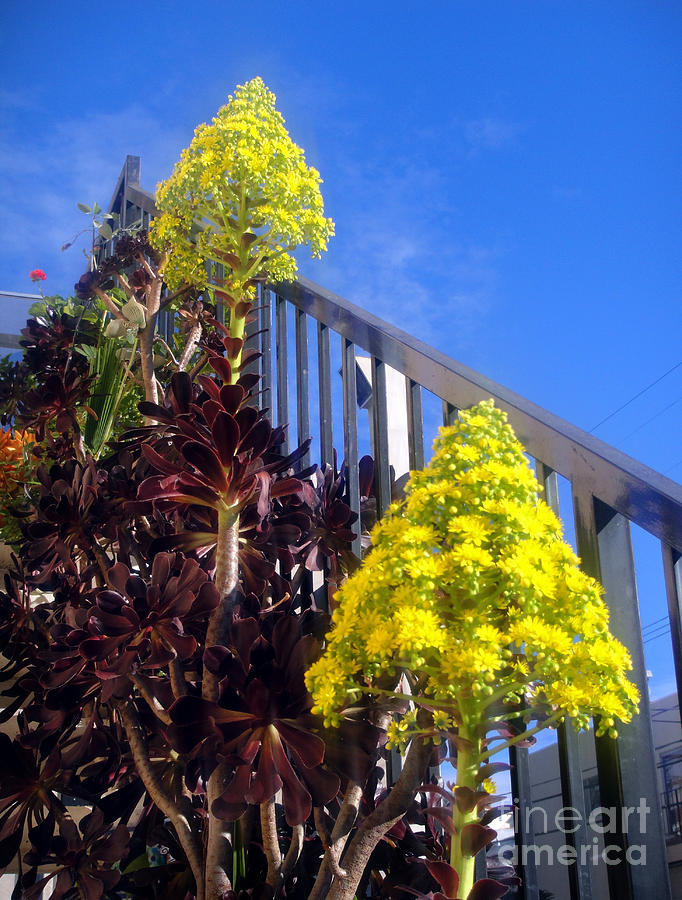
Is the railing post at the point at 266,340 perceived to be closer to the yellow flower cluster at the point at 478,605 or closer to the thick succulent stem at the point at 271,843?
the thick succulent stem at the point at 271,843

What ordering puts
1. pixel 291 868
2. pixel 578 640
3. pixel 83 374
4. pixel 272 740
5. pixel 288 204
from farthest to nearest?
pixel 83 374 → pixel 288 204 → pixel 291 868 → pixel 272 740 → pixel 578 640

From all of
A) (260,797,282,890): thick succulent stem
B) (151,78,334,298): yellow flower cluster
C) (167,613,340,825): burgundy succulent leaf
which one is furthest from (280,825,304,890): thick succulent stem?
(151,78,334,298): yellow flower cluster

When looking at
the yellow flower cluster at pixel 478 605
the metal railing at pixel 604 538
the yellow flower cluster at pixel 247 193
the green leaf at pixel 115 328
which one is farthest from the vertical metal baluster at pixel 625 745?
the green leaf at pixel 115 328

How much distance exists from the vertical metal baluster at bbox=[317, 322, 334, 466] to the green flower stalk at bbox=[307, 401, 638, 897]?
31.8 inches

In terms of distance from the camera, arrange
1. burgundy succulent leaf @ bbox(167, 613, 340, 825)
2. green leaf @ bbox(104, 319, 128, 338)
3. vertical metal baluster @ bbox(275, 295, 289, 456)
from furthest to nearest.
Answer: green leaf @ bbox(104, 319, 128, 338) < vertical metal baluster @ bbox(275, 295, 289, 456) < burgundy succulent leaf @ bbox(167, 613, 340, 825)

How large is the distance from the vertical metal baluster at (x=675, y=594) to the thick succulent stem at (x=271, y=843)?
623 millimetres

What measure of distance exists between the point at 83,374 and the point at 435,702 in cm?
160

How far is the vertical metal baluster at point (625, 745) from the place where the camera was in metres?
0.86

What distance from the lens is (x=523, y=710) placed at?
0.82m

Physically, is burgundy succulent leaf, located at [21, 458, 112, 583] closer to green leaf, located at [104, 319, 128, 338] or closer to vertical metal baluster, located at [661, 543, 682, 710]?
green leaf, located at [104, 319, 128, 338]

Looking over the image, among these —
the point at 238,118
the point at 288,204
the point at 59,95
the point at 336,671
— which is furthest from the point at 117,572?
the point at 59,95

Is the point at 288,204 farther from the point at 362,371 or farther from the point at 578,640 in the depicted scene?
the point at 578,640

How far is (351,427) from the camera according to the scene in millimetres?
1555

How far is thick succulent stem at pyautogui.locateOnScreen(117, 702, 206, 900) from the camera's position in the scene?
3.91 feet
